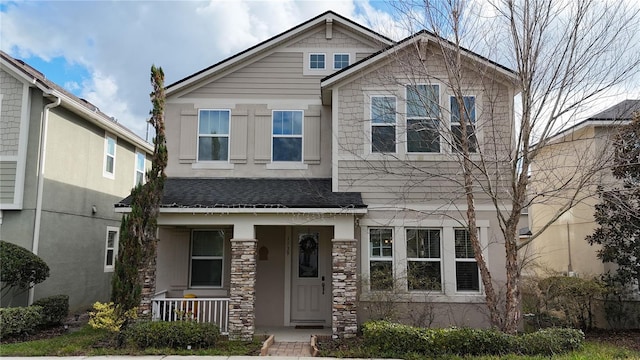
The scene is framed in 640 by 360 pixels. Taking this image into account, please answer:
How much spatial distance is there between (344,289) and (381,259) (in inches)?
52.4

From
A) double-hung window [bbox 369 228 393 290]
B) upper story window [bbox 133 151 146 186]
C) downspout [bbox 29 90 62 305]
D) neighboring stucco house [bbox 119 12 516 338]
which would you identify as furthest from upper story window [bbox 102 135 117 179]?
double-hung window [bbox 369 228 393 290]

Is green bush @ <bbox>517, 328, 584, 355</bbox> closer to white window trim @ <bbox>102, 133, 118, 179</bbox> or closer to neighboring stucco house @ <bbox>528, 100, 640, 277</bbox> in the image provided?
neighboring stucco house @ <bbox>528, 100, 640, 277</bbox>

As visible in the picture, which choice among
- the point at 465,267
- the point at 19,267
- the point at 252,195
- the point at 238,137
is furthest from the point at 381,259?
the point at 19,267

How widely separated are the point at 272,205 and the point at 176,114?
4.40 metres

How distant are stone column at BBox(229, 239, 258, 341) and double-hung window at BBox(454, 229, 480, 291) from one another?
4.72m

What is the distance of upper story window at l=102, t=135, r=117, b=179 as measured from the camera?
47.2ft

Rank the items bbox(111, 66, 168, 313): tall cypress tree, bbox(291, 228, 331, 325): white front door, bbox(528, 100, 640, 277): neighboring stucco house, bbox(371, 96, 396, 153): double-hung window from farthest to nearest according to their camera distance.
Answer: bbox(291, 228, 331, 325): white front door → bbox(371, 96, 396, 153): double-hung window → bbox(528, 100, 640, 277): neighboring stucco house → bbox(111, 66, 168, 313): tall cypress tree

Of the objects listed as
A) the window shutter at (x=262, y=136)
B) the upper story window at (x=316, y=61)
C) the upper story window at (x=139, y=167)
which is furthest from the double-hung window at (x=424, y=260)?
the upper story window at (x=139, y=167)

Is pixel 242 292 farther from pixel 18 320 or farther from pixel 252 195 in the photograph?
pixel 18 320

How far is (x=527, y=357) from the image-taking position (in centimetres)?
709

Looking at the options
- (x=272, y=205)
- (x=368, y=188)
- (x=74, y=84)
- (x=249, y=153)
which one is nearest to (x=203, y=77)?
(x=249, y=153)

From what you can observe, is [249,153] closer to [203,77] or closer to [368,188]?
[203,77]

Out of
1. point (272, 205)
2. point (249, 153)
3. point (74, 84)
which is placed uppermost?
point (74, 84)

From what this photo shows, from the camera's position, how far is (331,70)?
1199 centimetres
